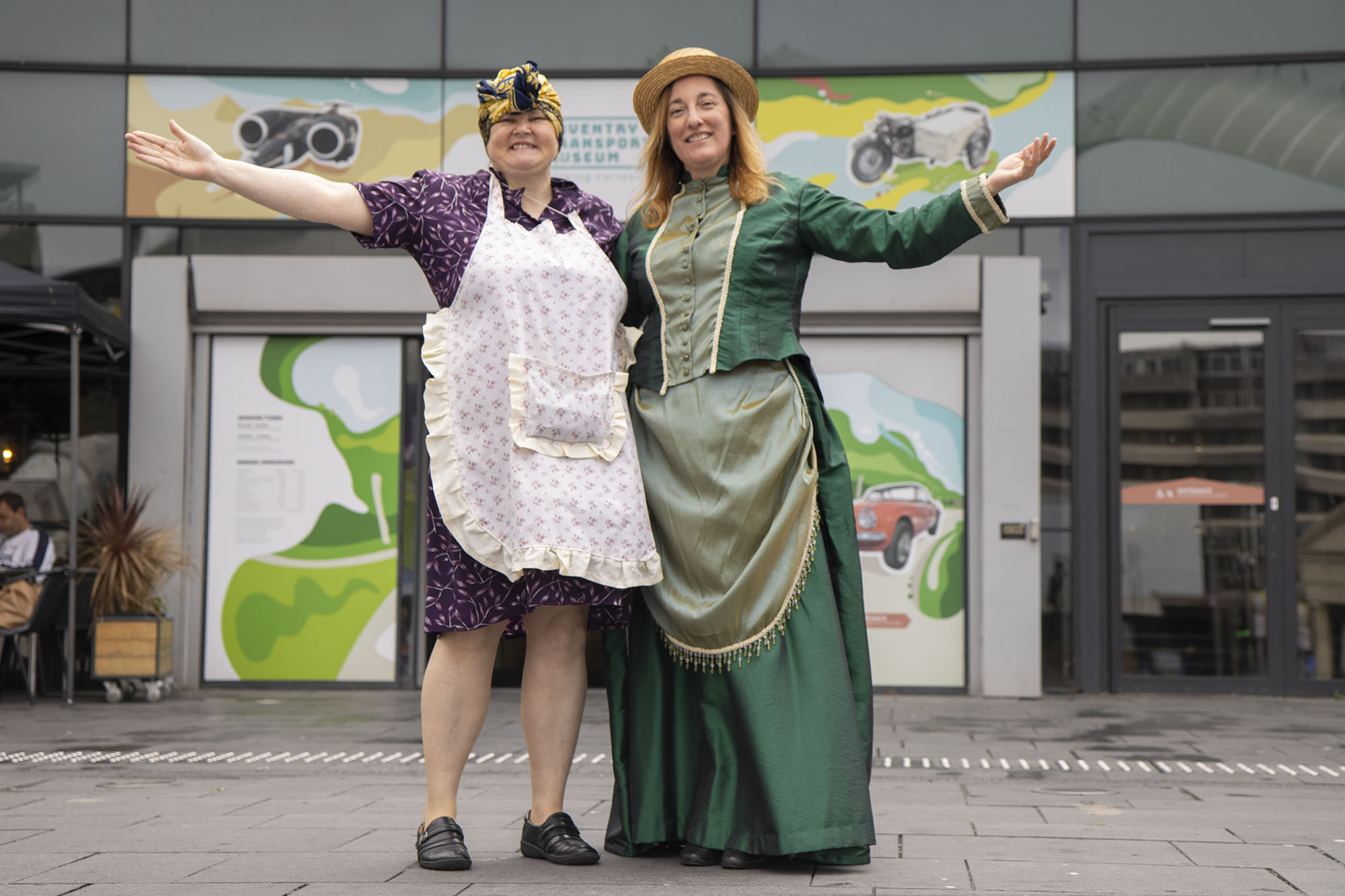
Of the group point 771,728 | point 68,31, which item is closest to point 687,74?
point 771,728

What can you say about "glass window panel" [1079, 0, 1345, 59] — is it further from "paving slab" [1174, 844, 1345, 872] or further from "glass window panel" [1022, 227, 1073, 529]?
"paving slab" [1174, 844, 1345, 872]

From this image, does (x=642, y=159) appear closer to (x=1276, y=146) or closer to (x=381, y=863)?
(x=381, y=863)

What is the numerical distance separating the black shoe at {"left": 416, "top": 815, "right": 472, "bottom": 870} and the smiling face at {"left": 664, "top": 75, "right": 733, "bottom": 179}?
1661 mm

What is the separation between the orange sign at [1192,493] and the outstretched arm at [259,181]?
7.10m

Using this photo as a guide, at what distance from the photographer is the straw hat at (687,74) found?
3365 mm

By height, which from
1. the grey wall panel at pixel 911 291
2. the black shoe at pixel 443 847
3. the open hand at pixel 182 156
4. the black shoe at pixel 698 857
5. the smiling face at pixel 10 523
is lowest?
the black shoe at pixel 698 857

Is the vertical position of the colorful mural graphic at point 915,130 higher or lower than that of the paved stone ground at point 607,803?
higher

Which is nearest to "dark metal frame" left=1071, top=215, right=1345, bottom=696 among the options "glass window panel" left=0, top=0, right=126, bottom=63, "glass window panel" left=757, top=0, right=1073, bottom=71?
"glass window panel" left=757, top=0, right=1073, bottom=71

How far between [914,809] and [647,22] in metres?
6.82

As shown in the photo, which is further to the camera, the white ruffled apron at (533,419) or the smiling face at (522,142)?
the smiling face at (522,142)

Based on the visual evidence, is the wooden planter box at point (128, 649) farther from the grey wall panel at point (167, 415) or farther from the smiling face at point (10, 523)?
the smiling face at point (10, 523)

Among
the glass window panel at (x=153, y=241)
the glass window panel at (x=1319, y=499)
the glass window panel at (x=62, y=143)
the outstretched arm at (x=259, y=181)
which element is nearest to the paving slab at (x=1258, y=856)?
the outstretched arm at (x=259, y=181)

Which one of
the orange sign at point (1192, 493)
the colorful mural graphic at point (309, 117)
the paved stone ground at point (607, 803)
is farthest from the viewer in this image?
the colorful mural graphic at point (309, 117)

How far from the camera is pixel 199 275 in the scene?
9312 mm
